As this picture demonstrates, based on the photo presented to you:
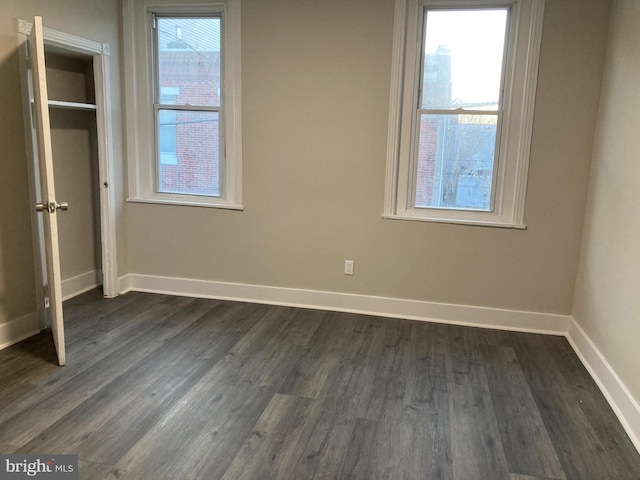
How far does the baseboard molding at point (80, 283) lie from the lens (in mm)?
4125

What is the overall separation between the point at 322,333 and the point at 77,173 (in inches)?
96.0

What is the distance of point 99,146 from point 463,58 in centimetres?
287

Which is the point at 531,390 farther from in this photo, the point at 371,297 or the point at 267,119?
the point at 267,119

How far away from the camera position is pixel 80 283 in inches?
169

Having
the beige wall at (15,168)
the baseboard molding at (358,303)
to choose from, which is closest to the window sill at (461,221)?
the baseboard molding at (358,303)

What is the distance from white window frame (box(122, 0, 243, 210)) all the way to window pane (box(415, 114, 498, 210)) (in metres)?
1.48

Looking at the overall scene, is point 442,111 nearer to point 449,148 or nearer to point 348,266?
point 449,148

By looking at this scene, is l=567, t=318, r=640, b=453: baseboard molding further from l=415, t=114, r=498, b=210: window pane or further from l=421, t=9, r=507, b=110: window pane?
l=421, t=9, r=507, b=110: window pane

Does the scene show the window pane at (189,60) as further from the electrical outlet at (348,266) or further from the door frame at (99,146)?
the electrical outlet at (348,266)

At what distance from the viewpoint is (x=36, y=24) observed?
106 inches

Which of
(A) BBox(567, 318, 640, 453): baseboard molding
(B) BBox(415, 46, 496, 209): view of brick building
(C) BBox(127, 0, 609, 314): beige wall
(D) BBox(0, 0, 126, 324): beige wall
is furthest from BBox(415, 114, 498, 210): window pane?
(D) BBox(0, 0, 126, 324): beige wall

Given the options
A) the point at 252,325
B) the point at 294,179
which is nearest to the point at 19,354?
the point at 252,325

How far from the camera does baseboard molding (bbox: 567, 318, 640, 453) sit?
2455 millimetres

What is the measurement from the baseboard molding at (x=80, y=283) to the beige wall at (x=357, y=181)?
81 centimetres
